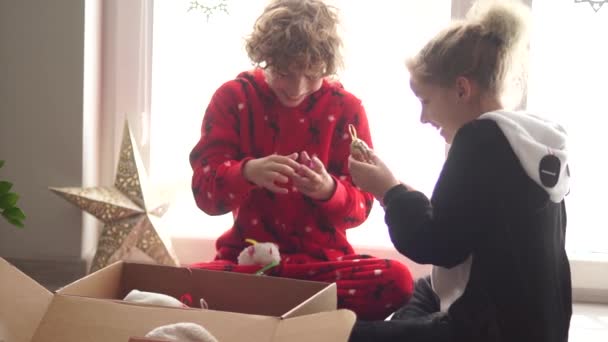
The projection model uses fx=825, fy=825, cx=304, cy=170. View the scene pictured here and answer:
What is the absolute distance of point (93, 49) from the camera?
6.80 ft

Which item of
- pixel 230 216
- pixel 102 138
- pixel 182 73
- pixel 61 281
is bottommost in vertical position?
pixel 61 281

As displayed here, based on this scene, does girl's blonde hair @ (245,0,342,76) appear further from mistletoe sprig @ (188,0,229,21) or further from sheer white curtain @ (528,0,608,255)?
sheer white curtain @ (528,0,608,255)

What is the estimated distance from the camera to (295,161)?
5.50ft

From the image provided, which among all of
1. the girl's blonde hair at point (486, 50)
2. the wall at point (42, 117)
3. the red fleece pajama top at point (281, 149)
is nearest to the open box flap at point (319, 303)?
the girl's blonde hair at point (486, 50)

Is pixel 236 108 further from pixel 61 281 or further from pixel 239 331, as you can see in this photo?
pixel 239 331

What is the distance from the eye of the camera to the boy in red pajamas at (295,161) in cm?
168

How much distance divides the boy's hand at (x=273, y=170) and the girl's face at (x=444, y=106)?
0.92 ft

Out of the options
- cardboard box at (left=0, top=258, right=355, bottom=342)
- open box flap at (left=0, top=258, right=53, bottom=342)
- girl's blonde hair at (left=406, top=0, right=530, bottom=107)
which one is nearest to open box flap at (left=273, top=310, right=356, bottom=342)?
cardboard box at (left=0, top=258, right=355, bottom=342)

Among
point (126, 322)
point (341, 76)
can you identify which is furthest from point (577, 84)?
point (126, 322)

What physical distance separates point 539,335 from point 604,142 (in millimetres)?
878

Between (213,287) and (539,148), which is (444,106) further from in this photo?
(213,287)

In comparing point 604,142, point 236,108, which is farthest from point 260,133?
point 604,142

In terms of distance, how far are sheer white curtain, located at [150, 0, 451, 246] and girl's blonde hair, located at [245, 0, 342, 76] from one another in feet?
1.04

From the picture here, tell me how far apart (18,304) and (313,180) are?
729 millimetres
